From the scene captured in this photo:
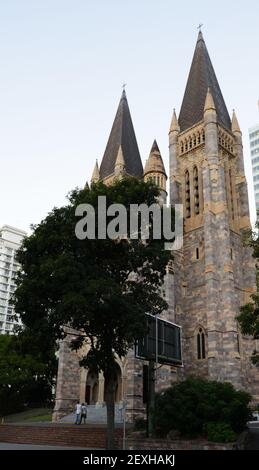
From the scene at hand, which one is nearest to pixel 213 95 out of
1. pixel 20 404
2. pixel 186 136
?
pixel 186 136

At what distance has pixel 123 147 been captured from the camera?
48812 mm

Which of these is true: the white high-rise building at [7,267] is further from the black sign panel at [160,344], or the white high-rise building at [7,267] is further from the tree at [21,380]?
the black sign panel at [160,344]

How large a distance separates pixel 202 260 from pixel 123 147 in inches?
729

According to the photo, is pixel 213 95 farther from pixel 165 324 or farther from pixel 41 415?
pixel 41 415

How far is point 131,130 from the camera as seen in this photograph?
53031mm

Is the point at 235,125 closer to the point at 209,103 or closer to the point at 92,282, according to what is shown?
the point at 209,103

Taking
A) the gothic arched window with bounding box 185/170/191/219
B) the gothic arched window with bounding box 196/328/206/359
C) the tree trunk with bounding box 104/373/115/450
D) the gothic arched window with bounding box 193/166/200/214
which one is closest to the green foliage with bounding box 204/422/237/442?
the tree trunk with bounding box 104/373/115/450

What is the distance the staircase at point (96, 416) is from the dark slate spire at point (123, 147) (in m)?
24.7

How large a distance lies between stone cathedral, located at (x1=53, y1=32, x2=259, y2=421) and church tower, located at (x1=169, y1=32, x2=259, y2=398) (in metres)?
0.08

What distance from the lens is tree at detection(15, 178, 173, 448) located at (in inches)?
641

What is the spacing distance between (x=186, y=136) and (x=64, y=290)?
1218 inches

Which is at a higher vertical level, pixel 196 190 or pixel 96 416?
pixel 196 190

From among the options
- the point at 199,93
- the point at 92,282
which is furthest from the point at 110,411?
the point at 199,93

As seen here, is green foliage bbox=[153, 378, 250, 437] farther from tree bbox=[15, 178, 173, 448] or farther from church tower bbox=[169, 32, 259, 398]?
church tower bbox=[169, 32, 259, 398]
